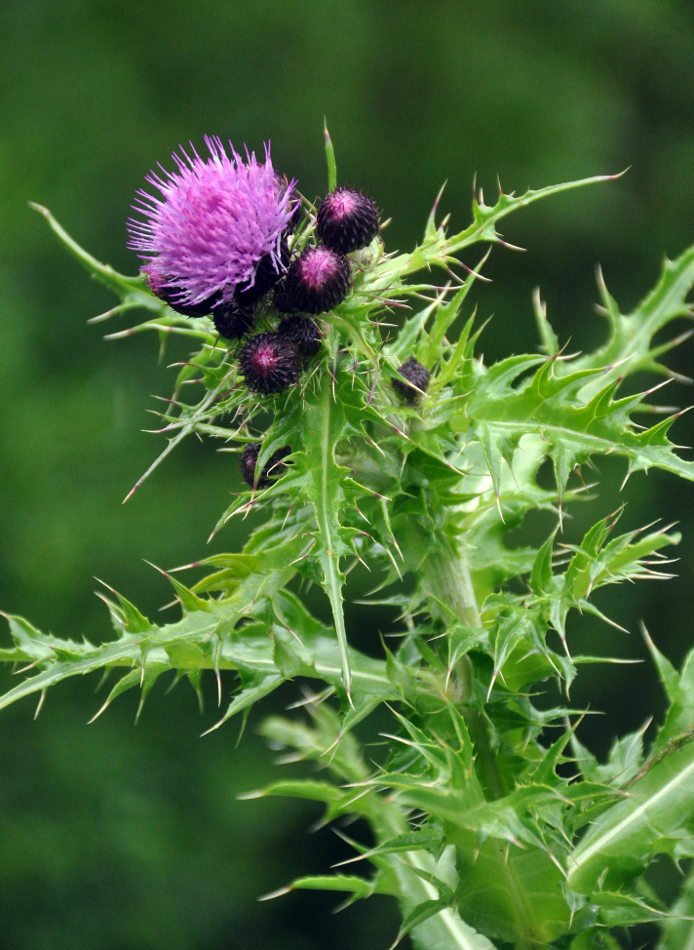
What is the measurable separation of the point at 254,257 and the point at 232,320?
0.13 m

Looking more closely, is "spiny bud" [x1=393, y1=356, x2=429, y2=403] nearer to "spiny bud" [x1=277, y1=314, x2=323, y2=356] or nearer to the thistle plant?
the thistle plant

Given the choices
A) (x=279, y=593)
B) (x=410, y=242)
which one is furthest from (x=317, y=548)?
(x=410, y=242)

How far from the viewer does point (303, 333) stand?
1.95m

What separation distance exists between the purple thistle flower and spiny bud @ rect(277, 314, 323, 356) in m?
0.10

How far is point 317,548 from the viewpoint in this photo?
1.84 meters

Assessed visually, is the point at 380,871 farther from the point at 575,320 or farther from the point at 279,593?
the point at 575,320

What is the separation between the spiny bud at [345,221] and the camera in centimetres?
200

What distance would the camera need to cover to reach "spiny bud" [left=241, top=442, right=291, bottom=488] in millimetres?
2094

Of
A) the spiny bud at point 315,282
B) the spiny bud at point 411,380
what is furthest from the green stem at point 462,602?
the spiny bud at point 315,282

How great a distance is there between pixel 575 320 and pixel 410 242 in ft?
4.11

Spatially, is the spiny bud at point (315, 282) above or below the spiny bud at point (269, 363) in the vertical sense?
above

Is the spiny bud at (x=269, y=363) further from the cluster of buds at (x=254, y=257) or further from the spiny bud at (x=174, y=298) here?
the spiny bud at (x=174, y=298)

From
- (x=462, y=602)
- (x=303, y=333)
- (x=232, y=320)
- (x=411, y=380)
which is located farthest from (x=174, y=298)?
(x=462, y=602)

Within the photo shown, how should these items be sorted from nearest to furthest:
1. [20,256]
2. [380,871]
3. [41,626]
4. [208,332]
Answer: [208,332]
[380,871]
[41,626]
[20,256]
